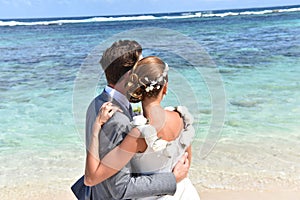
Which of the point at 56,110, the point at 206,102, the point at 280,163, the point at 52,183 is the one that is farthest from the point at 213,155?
the point at 56,110

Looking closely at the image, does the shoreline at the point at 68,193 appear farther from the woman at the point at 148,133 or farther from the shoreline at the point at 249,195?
the woman at the point at 148,133

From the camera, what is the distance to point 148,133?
205 cm

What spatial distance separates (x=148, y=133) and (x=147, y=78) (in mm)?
262

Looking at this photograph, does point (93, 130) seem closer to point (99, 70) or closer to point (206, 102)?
point (99, 70)

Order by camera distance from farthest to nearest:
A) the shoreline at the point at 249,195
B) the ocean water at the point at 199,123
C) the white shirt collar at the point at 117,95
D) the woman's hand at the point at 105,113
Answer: the shoreline at the point at 249,195 < the ocean water at the point at 199,123 < the white shirt collar at the point at 117,95 < the woman's hand at the point at 105,113

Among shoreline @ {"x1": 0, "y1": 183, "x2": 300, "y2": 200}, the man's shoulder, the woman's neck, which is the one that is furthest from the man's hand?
shoreline @ {"x1": 0, "y1": 183, "x2": 300, "y2": 200}

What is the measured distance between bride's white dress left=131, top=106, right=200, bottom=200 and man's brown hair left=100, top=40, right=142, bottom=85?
0.97ft

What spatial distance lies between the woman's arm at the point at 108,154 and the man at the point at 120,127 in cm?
2

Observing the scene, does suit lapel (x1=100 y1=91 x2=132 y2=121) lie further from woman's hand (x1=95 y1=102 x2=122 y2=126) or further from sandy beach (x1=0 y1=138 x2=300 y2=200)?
sandy beach (x1=0 y1=138 x2=300 y2=200)

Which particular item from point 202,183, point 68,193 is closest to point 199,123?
point 202,183

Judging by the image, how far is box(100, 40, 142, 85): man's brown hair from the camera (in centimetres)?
208

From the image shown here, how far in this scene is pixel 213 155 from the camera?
494 cm

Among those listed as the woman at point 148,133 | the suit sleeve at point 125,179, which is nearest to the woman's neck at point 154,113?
the woman at point 148,133

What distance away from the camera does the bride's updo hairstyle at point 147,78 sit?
6.82ft
